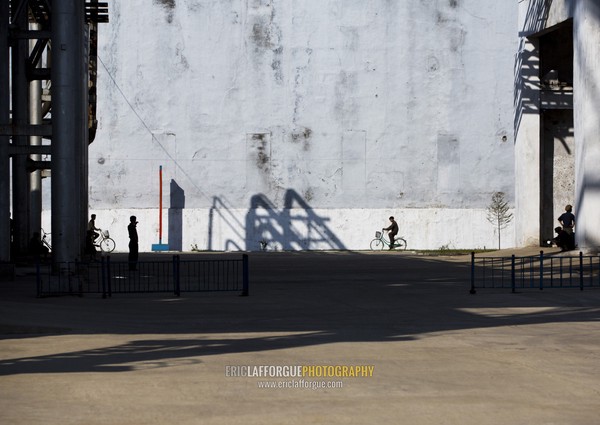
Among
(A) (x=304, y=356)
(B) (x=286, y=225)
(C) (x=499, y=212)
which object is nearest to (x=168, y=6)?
(B) (x=286, y=225)

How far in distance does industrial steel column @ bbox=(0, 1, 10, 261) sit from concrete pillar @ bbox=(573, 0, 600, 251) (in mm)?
19387

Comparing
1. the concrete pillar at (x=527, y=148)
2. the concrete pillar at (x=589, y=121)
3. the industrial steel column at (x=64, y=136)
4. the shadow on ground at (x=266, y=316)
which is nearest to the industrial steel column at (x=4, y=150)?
the shadow on ground at (x=266, y=316)

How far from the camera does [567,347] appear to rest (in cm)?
1557

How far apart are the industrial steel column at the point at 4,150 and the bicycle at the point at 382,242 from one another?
1125 inches

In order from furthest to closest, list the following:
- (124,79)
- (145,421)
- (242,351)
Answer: (124,79)
(242,351)
(145,421)

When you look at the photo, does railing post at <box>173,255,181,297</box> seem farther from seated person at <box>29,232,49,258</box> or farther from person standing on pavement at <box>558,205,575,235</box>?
person standing on pavement at <box>558,205,575,235</box>

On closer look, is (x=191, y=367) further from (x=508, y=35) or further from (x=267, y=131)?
(x=508, y=35)

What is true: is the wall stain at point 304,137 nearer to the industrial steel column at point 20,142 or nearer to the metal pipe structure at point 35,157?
the metal pipe structure at point 35,157

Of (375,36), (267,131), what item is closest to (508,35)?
Result: (375,36)

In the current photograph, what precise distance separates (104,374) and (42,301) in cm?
1078

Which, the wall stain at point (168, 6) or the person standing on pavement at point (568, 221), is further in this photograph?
the wall stain at point (168, 6)

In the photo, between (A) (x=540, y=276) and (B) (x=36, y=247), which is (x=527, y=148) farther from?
(A) (x=540, y=276)

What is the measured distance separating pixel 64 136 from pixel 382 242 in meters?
33.5

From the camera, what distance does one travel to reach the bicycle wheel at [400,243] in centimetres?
5801
